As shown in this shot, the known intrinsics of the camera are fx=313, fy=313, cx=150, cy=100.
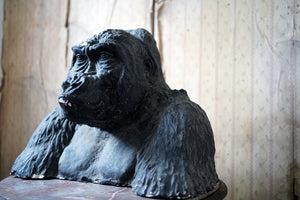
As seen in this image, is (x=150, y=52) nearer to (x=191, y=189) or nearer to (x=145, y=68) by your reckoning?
(x=145, y=68)

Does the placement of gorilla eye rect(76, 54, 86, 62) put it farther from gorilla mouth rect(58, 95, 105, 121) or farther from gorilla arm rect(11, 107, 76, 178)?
gorilla arm rect(11, 107, 76, 178)

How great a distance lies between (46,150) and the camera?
145 centimetres

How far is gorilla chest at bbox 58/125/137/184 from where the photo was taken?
48.6 inches

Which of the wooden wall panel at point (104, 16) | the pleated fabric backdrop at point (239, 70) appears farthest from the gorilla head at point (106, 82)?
the wooden wall panel at point (104, 16)

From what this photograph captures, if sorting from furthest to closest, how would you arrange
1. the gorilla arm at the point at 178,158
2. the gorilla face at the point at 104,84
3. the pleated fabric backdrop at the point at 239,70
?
the pleated fabric backdrop at the point at 239,70
the gorilla face at the point at 104,84
the gorilla arm at the point at 178,158

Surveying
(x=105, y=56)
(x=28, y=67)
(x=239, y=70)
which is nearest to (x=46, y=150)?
(x=105, y=56)

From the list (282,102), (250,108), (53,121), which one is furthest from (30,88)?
(282,102)

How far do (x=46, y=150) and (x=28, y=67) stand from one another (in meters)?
1.33

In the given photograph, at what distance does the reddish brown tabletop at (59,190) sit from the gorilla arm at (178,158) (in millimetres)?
76

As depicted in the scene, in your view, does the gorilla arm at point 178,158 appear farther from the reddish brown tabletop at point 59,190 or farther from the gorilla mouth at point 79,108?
the gorilla mouth at point 79,108

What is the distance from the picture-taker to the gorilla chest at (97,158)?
1.23m

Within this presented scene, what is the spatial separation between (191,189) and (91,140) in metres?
0.53

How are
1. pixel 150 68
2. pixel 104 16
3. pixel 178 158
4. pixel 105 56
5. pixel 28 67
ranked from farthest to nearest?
pixel 28 67 → pixel 104 16 → pixel 150 68 → pixel 105 56 → pixel 178 158

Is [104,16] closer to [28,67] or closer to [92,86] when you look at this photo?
[28,67]
